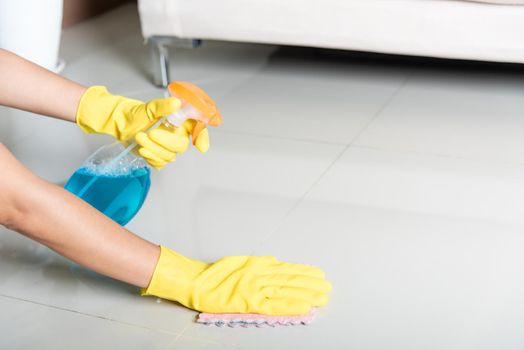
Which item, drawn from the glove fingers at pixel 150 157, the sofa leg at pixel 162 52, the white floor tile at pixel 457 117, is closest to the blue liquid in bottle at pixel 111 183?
the glove fingers at pixel 150 157

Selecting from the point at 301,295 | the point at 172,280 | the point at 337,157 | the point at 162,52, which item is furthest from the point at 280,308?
the point at 162,52

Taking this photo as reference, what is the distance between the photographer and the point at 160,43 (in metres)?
2.07

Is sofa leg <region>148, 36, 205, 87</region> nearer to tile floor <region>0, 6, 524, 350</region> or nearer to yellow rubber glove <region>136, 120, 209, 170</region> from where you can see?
tile floor <region>0, 6, 524, 350</region>

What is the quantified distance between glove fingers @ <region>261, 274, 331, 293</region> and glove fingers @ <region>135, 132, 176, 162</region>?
0.83 ft

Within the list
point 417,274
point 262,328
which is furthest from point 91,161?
point 417,274

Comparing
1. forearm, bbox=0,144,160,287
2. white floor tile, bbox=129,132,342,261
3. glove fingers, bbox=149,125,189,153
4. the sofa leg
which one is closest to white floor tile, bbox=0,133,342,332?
white floor tile, bbox=129,132,342,261

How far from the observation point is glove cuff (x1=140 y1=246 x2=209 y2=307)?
1154 millimetres

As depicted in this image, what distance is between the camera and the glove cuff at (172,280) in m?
1.15

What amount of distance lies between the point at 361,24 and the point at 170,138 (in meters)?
0.76

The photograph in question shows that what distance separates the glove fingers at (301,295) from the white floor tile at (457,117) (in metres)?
0.60

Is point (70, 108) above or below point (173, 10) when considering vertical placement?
below

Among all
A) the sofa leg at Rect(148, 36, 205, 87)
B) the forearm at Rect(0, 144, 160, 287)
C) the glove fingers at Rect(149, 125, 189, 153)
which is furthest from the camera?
the sofa leg at Rect(148, 36, 205, 87)

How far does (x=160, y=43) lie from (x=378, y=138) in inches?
25.9

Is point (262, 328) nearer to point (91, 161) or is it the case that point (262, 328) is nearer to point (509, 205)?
point (91, 161)
